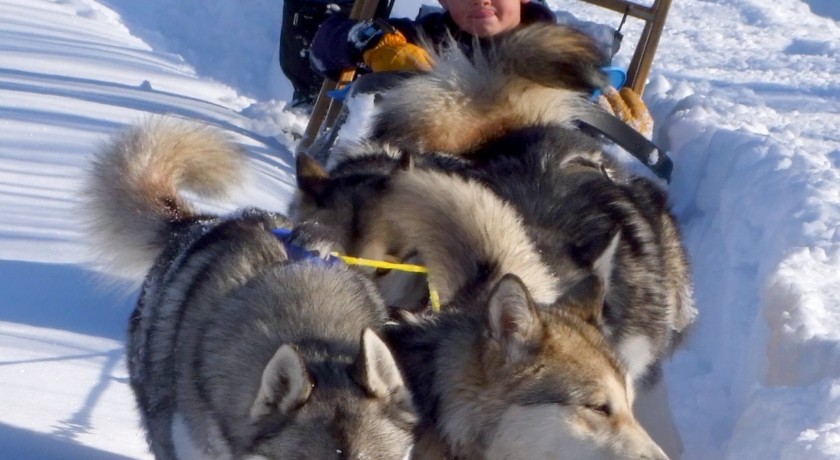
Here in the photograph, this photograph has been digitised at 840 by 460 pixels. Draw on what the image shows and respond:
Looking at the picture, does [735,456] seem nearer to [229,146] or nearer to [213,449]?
[213,449]

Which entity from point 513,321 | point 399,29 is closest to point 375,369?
point 513,321

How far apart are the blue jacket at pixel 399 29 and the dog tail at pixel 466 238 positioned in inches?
82.4

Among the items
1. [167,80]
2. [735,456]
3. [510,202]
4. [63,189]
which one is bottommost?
[167,80]

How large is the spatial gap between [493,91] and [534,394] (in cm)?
193

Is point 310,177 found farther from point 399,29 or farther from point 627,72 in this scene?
point 627,72

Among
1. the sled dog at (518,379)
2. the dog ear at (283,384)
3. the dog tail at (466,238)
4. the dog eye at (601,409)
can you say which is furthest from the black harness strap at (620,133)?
the dog ear at (283,384)

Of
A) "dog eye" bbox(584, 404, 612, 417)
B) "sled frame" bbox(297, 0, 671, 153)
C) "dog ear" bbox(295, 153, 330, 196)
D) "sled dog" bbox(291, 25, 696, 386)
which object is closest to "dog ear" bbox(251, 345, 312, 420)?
"dog eye" bbox(584, 404, 612, 417)

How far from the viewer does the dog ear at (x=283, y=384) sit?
2.13 meters

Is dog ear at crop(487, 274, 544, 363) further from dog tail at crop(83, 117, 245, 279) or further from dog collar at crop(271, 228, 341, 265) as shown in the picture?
dog tail at crop(83, 117, 245, 279)

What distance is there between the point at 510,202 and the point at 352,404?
146 centimetres

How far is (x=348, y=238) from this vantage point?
346cm

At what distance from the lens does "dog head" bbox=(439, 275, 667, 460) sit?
2439mm

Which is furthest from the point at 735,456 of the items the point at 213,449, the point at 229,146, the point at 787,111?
the point at 787,111

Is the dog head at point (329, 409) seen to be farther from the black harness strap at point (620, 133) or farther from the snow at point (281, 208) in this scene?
the black harness strap at point (620, 133)
